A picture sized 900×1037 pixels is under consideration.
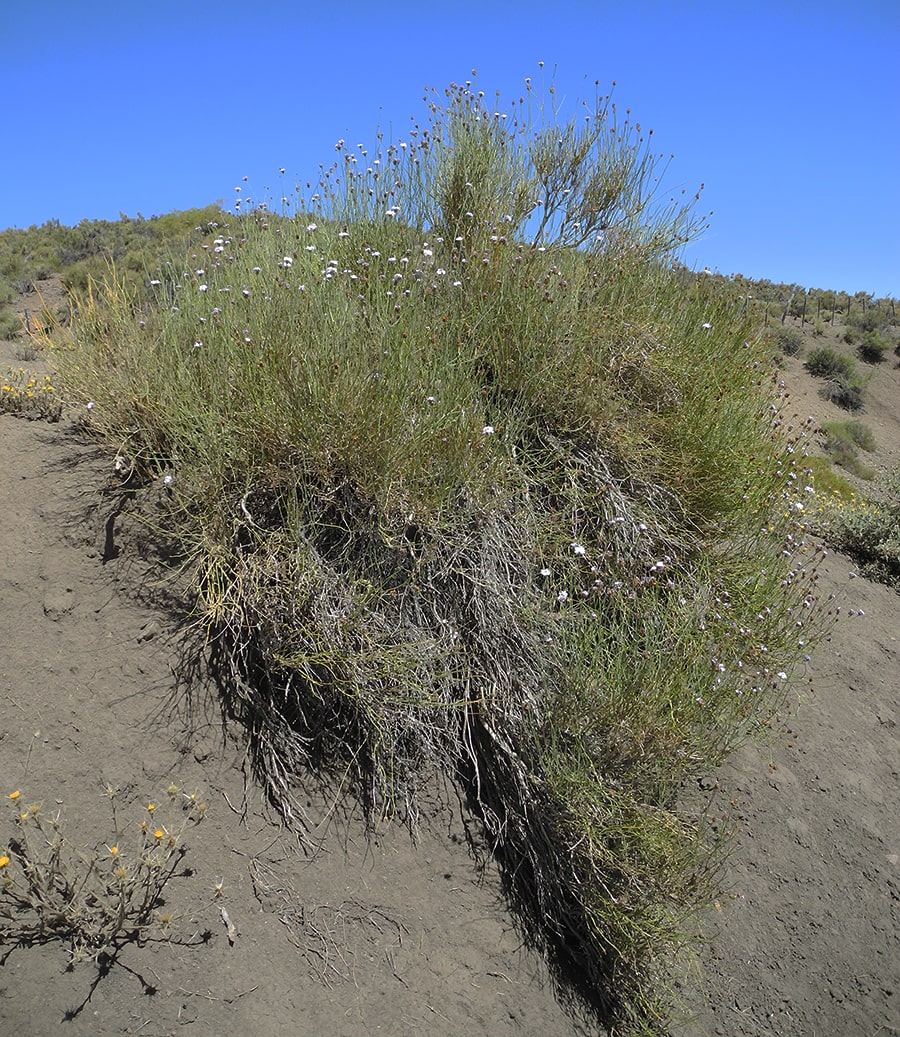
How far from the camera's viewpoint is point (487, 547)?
408 cm

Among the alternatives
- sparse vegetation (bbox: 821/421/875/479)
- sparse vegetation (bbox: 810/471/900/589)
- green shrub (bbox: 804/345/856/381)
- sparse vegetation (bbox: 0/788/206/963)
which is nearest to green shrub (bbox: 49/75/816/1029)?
sparse vegetation (bbox: 0/788/206/963)

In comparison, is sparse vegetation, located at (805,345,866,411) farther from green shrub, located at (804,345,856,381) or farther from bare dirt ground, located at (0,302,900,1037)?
bare dirt ground, located at (0,302,900,1037)

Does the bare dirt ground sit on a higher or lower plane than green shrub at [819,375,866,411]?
lower

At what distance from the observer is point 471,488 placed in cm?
409

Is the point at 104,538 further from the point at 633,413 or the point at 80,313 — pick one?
the point at 633,413

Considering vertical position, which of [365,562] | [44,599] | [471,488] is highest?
[471,488]

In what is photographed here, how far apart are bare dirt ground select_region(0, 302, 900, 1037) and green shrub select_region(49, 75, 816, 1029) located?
0.23 m

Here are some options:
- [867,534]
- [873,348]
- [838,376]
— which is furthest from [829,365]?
[867,534]

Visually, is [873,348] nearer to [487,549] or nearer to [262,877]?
[487,549]

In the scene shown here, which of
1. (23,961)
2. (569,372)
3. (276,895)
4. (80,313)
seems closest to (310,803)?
(276,895)

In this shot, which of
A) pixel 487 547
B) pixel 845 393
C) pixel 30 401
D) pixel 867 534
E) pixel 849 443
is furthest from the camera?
pixel 845 393

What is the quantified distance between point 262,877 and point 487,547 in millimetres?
1842

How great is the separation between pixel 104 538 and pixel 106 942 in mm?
1919

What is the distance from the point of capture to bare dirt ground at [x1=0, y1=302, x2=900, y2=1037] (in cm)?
290
